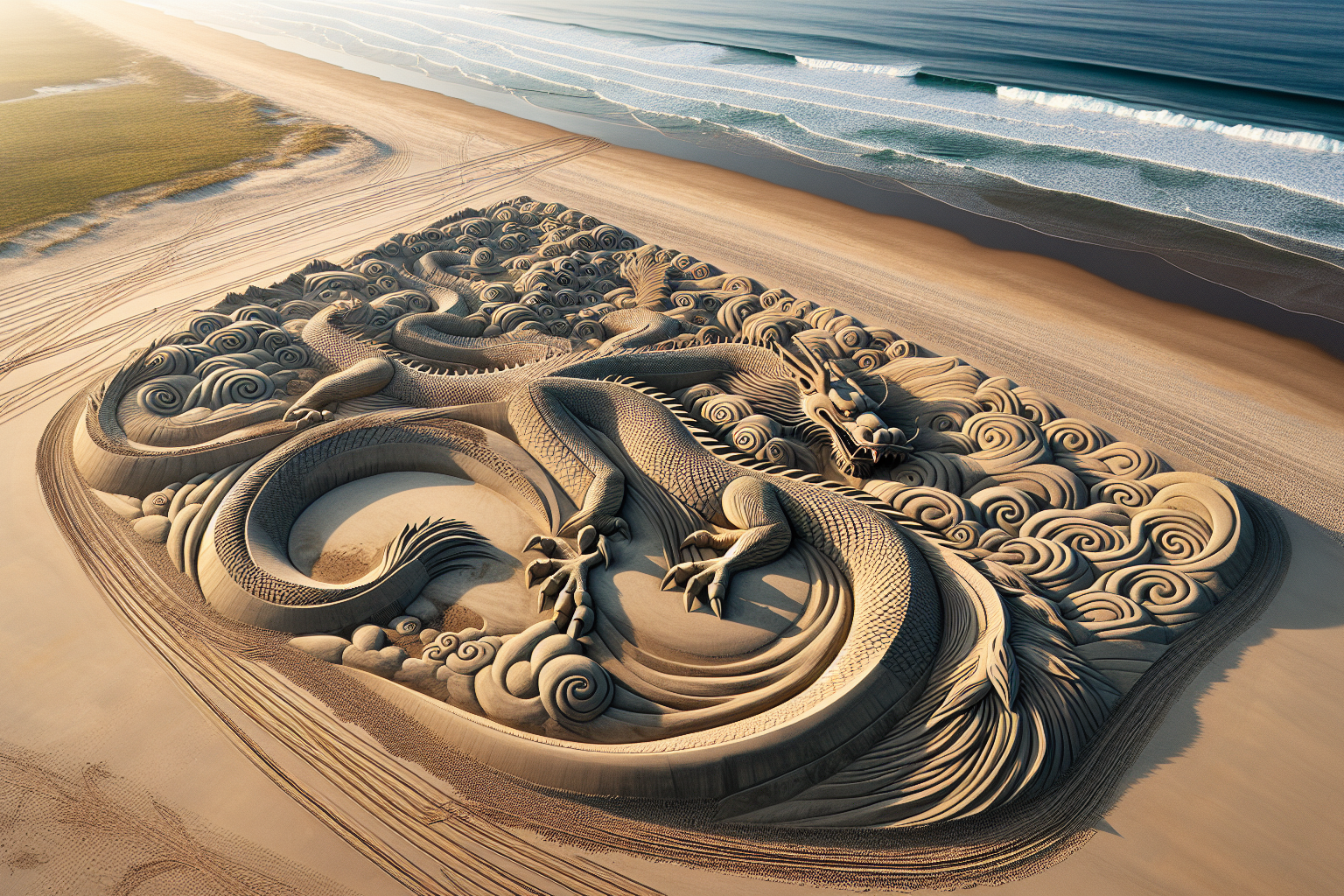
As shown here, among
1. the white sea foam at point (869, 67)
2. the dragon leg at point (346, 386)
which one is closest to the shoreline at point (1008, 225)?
the white sea foam at point (869, 67)

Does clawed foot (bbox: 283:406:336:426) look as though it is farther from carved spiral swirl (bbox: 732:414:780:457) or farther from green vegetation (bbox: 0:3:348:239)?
green vegetation (bbox: 0:3:348:239)

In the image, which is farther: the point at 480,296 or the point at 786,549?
the point at 480,296

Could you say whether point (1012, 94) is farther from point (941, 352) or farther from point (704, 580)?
point (704, 580)

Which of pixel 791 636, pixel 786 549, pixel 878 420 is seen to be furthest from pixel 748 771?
pixel 878 420

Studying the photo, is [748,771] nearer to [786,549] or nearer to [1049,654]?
[786,549]

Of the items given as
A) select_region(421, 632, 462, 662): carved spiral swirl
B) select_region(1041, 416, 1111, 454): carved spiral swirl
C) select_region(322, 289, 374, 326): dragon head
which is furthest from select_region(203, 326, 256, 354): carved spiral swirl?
select_region(1041, 416, 1111, 454): carved spiral swirl

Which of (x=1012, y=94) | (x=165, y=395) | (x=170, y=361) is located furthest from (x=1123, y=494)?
(x=1012, y=94)
